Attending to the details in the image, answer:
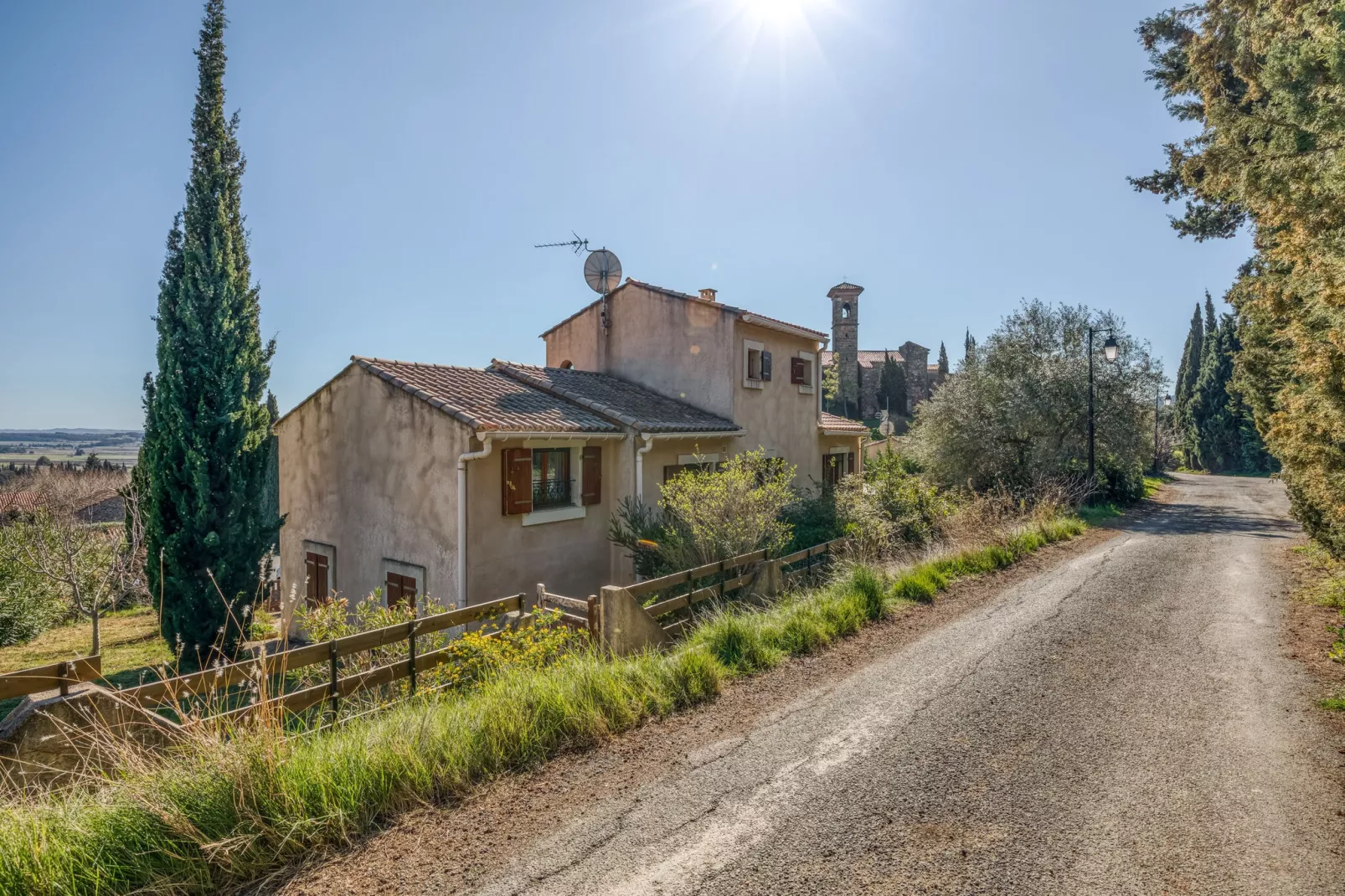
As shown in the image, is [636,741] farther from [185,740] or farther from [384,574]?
[384,574]

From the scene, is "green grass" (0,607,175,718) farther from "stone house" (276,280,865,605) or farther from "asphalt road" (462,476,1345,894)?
"asphalt road" (462,476,1345,894)

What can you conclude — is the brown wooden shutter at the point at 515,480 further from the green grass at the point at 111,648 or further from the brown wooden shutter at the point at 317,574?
the green grass at the point at 111,648

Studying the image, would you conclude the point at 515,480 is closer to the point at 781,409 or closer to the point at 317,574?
the point at 317,574

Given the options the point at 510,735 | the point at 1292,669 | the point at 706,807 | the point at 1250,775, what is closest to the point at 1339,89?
the point at 1292,669

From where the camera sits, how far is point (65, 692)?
5.71 metres

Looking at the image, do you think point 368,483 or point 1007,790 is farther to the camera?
point 368,483

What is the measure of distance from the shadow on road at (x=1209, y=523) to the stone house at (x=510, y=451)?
35.4 ft

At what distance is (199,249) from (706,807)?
1524 centimetres

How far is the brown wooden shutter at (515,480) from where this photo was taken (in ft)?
37.5

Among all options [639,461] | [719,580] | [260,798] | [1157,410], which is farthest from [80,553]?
[1157,410]

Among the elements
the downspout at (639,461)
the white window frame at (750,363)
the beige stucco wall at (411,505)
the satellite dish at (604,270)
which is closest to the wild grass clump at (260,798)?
the beige stucco wall at (411,505)

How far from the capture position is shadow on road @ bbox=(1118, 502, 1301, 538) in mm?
17000

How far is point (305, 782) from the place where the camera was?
12.8 ft

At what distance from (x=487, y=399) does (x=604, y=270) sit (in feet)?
22.0
